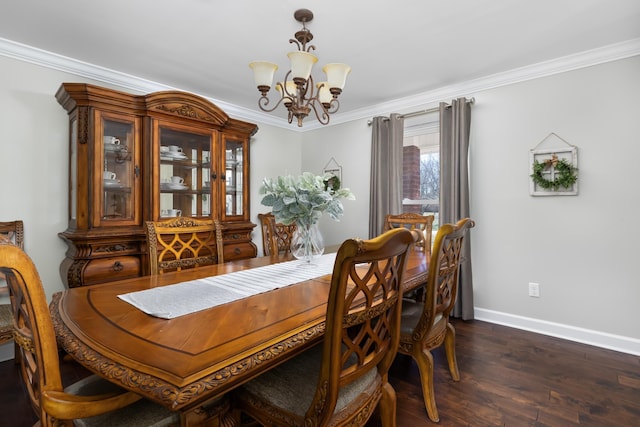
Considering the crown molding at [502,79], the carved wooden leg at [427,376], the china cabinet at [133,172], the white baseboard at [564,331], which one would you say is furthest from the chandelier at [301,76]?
the white baseboard at [564,331]

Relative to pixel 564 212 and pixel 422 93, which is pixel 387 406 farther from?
pixel 422 93

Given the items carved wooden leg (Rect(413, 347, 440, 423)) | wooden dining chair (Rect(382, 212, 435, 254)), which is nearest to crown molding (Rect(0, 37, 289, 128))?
wooden dining chair (Rect(382, 212, 435, 254))

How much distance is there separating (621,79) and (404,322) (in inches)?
102

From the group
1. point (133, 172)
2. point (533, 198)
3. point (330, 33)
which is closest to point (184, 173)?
point (133, 172)

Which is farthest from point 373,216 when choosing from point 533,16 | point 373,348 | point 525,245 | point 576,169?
point 373,348

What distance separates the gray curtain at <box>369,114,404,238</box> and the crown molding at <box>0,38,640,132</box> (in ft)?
0.75

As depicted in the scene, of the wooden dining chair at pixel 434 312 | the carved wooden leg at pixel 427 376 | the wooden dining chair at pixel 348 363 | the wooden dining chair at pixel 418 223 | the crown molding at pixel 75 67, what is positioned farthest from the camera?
the wooden dining chair at pixel 418 223

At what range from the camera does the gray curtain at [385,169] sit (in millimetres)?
3582

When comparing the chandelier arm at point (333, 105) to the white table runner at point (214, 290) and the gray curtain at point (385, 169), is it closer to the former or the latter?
the gray curtain at point (385, 169)

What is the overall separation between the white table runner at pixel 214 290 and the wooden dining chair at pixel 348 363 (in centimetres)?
34

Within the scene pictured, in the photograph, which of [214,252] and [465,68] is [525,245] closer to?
[465,68]

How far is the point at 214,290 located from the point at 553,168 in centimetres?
287

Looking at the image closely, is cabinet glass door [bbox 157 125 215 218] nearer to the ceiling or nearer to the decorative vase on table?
the ceiling

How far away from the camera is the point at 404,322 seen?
1.77 metres
